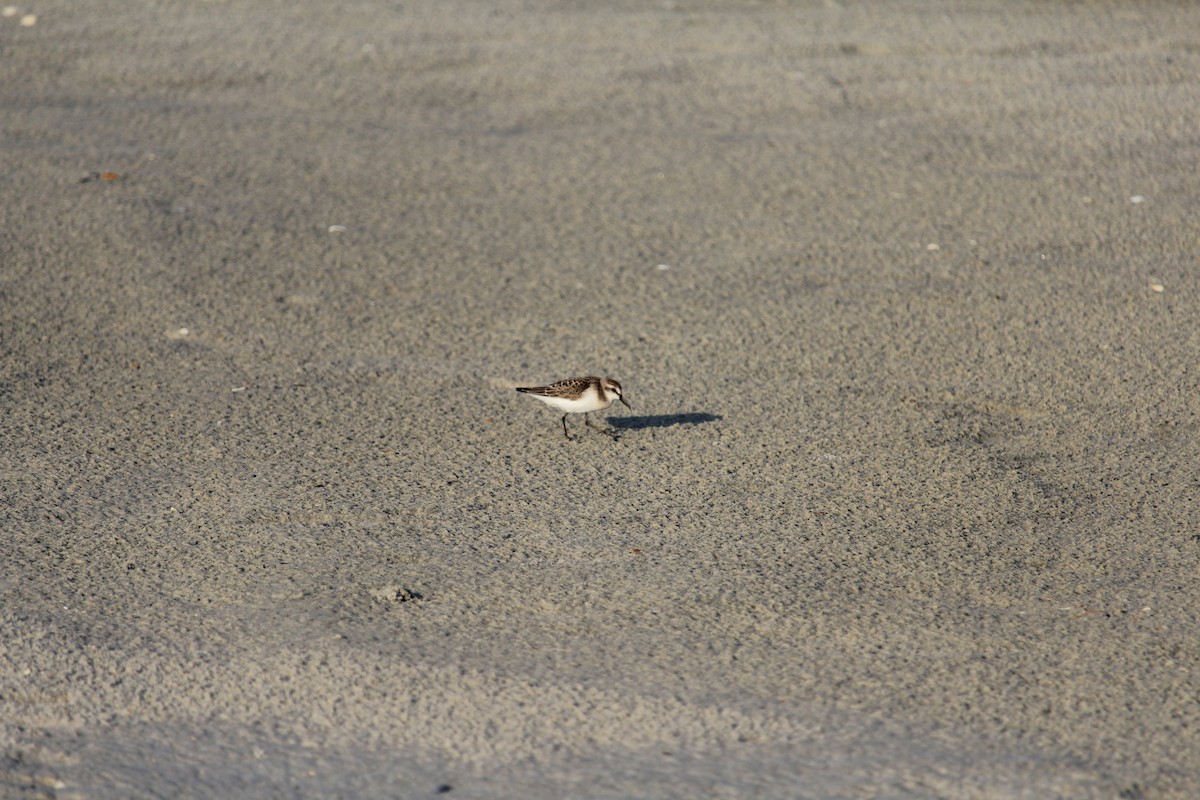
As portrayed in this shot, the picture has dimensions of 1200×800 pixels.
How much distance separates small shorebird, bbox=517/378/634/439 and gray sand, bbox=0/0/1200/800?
7.3 inches

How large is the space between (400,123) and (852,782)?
814 cm

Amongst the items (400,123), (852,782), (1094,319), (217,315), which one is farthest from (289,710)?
(400,123)

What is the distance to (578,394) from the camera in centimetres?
674

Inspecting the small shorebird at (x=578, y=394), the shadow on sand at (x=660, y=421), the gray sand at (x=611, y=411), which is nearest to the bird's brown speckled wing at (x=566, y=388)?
the small shorebird at (x=578, y=394)

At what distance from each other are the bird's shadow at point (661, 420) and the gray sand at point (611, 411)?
0.17 feet

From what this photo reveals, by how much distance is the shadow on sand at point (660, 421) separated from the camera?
695 centimetres

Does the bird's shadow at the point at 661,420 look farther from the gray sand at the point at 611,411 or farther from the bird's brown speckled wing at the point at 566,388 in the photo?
the bird's brown speckled wing at the point at 566,388

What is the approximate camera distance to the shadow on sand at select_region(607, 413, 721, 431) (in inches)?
273

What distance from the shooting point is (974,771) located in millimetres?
4121

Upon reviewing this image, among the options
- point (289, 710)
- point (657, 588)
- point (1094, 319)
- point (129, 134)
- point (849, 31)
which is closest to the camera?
point (289, 710)

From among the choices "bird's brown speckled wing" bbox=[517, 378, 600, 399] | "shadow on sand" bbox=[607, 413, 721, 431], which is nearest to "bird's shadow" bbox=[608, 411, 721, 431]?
"shadow on sand" bbox=[607, 413, 721, 431]

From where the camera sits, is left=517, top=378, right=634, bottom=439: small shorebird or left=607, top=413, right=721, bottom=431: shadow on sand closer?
left=517, top=378, right=634, bottom=439: small shorebird

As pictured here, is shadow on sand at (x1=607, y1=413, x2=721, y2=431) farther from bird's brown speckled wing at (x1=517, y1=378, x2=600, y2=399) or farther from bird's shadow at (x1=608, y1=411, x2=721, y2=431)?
bird's brown speckled wing at (x1=517, y1=378, x2=600, y2=399)

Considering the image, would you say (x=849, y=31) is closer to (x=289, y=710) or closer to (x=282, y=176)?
(x=282, y=176)
